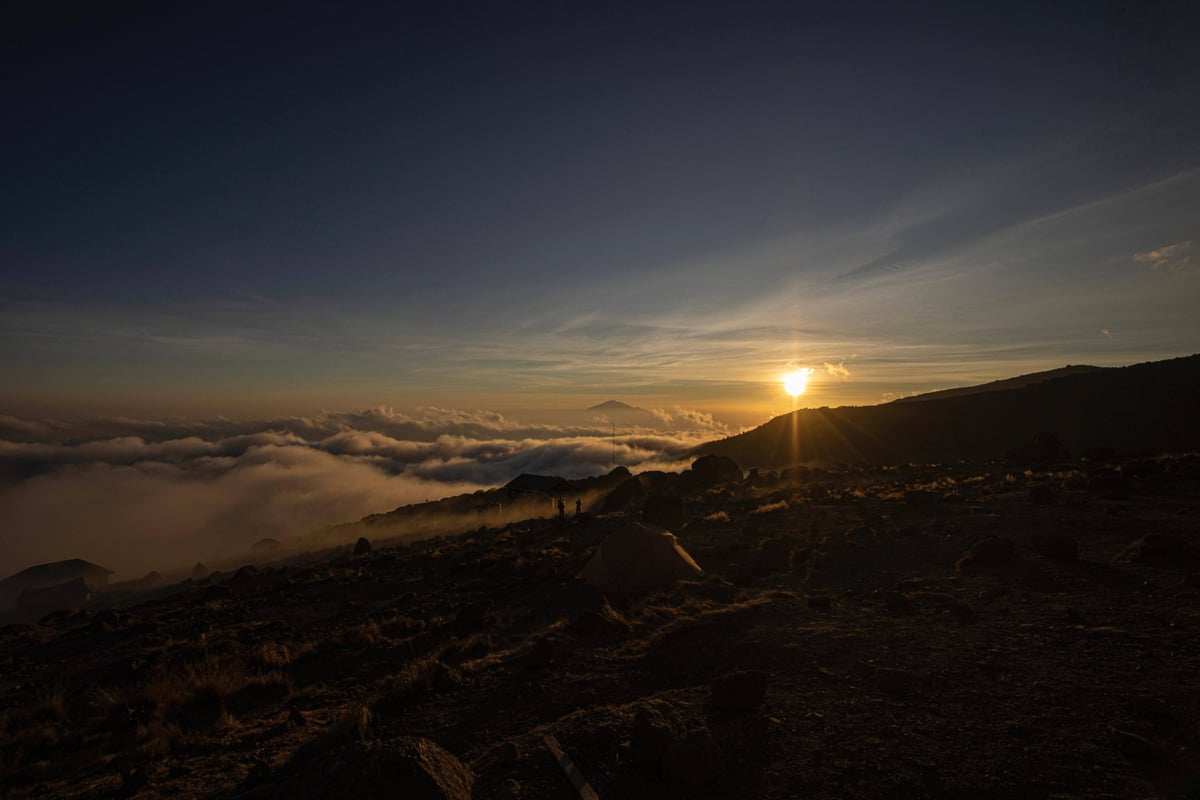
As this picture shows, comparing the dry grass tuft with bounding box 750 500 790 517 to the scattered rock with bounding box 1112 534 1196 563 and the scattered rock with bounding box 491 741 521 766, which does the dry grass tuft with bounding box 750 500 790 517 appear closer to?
the scattered rock with bounding box 1112 534 1196 563

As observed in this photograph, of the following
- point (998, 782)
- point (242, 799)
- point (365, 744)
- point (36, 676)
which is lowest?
point (36, 676)

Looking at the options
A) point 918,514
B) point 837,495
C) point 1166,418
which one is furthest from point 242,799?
point 1166,418

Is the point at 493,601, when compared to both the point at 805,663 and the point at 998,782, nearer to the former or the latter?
the point at 805,663

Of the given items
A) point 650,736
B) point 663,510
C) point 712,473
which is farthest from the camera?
point 712,473

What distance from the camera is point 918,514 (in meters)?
16.8

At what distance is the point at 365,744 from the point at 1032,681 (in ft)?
23.4

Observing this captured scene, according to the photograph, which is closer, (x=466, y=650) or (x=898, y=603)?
(x=898, y=603)

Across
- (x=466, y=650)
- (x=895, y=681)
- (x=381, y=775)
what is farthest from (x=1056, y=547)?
(x=381, y=775)

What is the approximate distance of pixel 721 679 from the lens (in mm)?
6258

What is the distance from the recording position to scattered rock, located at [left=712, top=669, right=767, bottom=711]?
5941 millimetres

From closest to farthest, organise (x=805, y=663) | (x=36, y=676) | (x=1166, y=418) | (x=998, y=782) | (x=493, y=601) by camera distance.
→ (x=998, y=782), (x=805, y=663), (x=36, y=676), (x=493, y=601), (x=1166, y=418)

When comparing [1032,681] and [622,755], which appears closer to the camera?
[622,755]

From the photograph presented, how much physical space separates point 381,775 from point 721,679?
3974 millimetres

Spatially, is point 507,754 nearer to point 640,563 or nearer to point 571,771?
point 571,771
